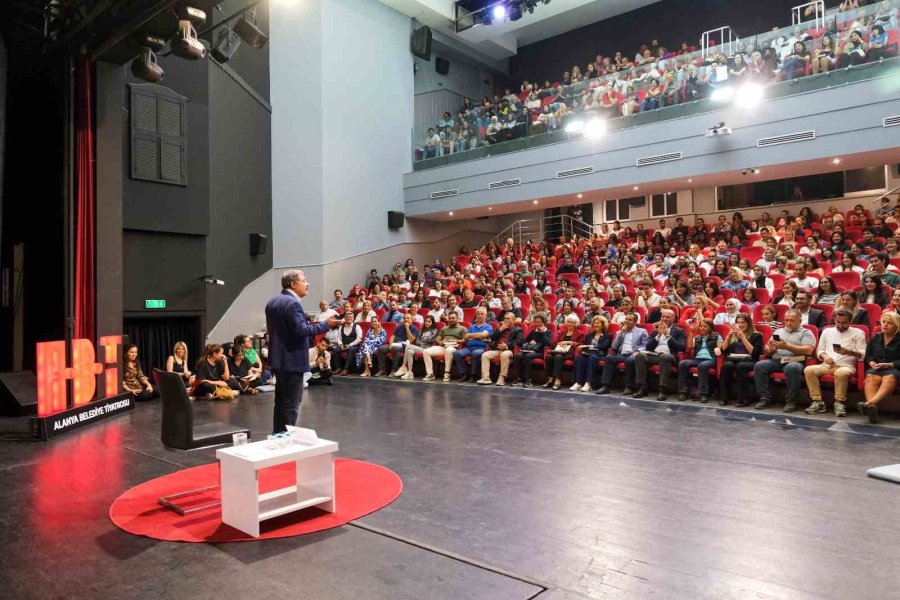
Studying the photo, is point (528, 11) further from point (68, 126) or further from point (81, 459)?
point (81, 459)

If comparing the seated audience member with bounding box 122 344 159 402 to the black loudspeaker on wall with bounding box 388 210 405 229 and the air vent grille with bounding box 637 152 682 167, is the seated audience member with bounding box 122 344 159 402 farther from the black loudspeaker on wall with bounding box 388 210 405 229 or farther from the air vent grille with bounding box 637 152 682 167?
the air vent grille with bounding box 637 152 682 167

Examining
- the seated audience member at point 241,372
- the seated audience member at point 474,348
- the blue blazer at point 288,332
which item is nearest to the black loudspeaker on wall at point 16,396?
the seated audience member at point 241,372

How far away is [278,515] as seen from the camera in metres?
2.91

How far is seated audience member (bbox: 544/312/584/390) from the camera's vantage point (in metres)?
7.50

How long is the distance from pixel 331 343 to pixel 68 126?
494 cm

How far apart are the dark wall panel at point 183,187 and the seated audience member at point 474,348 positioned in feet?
13.4

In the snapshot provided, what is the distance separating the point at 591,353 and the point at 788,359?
2114 millimetres

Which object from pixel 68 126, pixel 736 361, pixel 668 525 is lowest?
pixel 668 525

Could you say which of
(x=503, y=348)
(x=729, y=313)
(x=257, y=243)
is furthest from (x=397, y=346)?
(x=729, y=313)

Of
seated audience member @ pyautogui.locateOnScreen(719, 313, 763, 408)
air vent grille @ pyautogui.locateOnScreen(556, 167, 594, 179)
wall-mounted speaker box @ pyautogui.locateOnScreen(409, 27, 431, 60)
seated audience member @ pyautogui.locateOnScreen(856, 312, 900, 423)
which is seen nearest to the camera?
seated audience member @ pyautogui.locateOnScreen(856, 312, 900, 423)

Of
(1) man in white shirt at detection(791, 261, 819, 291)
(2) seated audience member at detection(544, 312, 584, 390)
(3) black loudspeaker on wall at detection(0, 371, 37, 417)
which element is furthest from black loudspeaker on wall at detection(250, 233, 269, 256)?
(1) man in white shirt at detection(791, 261, 819, 291)

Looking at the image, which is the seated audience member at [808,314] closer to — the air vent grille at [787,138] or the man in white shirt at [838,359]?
the man in white shirt at [838,359]

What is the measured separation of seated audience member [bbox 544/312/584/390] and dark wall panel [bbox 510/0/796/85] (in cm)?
948

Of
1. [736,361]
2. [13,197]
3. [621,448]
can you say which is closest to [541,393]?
[736,361]
